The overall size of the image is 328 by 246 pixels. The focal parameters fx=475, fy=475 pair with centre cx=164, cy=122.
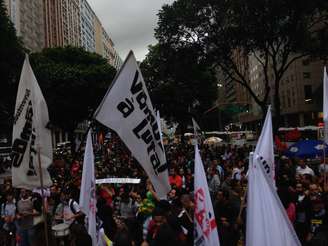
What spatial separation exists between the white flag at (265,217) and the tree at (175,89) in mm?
23987

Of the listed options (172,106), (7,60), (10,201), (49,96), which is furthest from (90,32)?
(10,201)

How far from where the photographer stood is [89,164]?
770 centimetres

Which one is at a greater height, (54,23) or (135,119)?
(54,23)

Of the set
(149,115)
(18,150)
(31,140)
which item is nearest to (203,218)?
(149,115)

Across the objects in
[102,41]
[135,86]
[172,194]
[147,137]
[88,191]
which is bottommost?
[172,194]

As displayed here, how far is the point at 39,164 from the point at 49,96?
124ft

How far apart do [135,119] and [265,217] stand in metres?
1.92

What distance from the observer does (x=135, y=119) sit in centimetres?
570

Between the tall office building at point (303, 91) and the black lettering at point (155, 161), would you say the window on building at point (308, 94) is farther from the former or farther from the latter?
the black lettering at point (155, 161)

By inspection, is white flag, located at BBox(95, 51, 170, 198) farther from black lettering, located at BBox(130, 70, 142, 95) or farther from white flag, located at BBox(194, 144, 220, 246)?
white flag, located at BBox(194, 144, 220, 246)

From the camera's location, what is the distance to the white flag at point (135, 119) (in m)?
5.52

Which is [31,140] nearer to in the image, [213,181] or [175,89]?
[213,181]

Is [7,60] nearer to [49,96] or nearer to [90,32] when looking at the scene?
[49,96]

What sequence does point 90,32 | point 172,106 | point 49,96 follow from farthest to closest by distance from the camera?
point 90,32, point 172,106, point 49,96
